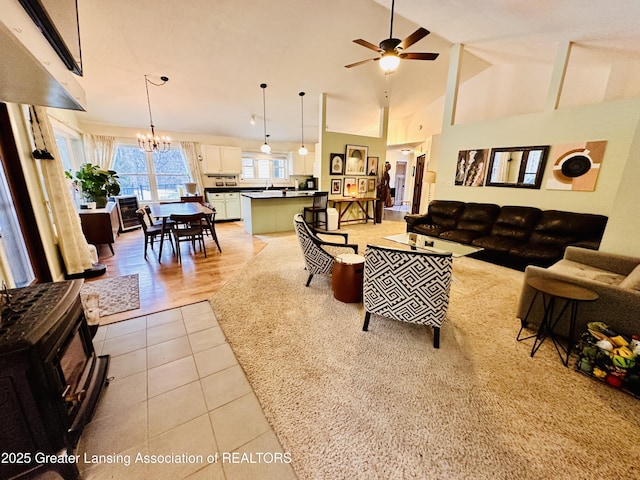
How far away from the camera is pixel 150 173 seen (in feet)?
21.1

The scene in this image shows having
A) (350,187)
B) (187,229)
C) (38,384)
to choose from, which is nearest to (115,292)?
(187,229)

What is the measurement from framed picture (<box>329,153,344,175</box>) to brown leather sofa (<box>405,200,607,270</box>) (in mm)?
2402

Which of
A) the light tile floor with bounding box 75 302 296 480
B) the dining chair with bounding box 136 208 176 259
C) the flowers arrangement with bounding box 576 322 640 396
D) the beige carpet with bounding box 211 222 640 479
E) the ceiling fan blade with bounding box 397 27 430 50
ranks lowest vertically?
the light tile floor with bounding box 75 302 296 480

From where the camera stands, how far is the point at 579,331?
194cm

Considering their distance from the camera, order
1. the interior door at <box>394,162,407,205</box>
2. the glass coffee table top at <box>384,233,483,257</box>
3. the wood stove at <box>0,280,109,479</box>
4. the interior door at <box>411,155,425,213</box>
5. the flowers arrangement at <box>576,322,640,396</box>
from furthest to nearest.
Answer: the interior door at <box>394,162,407,205</box> → the interior door at <box>411,155,425,213</box> → the glass coffee table top at <box>384,233,483,257</box> → the flowers arrangement at <box>576,322,640,396</box> → the wood stove at <box>0,280,109,479</box>

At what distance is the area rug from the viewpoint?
2528 millimetres

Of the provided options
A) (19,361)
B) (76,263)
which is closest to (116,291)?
(76,263)

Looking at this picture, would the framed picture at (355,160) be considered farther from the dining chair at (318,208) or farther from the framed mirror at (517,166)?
the framed mirror at (517,166)

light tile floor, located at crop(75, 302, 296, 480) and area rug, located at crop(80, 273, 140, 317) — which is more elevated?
area rug, located at crop(80, 273, 140, 317)

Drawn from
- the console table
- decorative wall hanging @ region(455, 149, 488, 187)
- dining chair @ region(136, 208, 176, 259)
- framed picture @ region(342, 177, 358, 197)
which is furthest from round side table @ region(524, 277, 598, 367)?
framed picture @ region(342, 177, 358, 197)

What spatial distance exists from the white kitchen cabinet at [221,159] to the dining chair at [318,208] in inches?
112

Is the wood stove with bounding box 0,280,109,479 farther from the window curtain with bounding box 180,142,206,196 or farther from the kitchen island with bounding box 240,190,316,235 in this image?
the window curtain with bounding box 180,142,206,196

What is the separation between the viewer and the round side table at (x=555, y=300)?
1.74 m

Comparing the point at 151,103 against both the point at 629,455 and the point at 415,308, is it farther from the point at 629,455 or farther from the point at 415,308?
the point at 629,455
